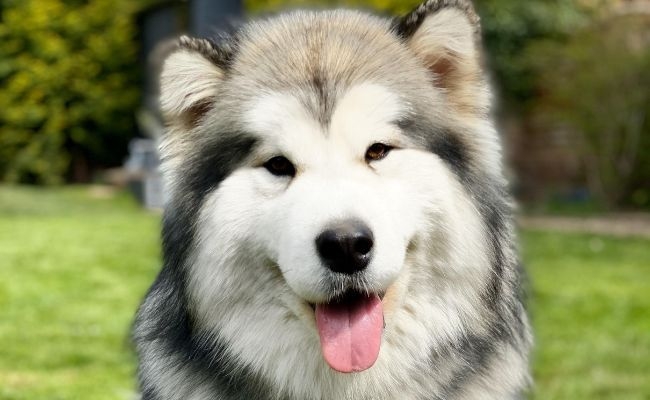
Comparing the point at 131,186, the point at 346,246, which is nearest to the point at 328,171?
the point at 346,246

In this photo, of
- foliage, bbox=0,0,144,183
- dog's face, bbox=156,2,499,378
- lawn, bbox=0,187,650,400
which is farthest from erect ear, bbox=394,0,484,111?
foliage, bbox=0,0,144,183

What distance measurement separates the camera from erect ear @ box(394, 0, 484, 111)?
107 inches

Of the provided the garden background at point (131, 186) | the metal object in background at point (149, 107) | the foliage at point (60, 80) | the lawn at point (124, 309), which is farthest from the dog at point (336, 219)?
the foliage at point (60, 80)

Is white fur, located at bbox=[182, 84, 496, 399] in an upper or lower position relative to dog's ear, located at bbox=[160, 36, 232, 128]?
lower

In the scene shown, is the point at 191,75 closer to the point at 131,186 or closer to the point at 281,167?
the point at 281,167

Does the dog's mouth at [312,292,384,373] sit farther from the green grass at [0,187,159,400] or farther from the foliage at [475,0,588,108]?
the foliage at [475,0,588,108]

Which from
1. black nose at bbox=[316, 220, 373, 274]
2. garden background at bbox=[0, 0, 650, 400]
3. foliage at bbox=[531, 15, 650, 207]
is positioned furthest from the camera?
foliage at bbox=[531, 15, 650, 207]

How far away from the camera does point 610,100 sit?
43.2ft


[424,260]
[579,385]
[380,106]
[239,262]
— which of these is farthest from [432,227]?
[579,385]

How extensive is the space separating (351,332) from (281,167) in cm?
53

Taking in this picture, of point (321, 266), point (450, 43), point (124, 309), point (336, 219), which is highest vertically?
point (450, 43)

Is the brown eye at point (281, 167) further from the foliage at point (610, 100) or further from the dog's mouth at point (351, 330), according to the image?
the foliage at point (610, 100)

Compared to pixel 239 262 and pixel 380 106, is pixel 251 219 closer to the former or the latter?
pixel 239 262

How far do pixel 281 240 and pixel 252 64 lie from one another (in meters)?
0.64
